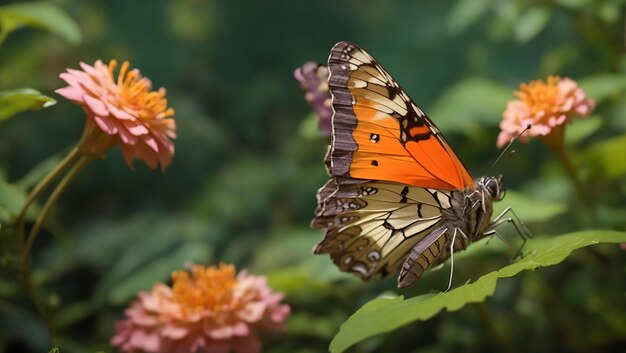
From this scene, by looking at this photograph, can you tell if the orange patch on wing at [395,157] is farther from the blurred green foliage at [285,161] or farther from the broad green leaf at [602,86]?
the broad green leaf at [602,86]

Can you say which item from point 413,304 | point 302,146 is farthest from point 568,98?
point 302,146

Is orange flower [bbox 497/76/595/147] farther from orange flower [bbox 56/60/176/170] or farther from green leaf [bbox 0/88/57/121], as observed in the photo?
green leaf [bbox 0/88/57/121]

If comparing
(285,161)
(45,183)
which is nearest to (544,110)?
(45,183)

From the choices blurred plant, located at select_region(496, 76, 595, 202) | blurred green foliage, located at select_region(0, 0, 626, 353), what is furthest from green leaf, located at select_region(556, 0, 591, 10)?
blurred plant, located at select_region(496, 76, 595, 202)

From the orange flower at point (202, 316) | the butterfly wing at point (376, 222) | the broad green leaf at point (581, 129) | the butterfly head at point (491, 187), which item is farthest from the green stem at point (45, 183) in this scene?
the broad green leaf at point (581, 129)

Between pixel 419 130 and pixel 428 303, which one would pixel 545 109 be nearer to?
pixel 419 130

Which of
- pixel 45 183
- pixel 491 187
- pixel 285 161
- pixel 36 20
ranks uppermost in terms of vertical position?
pixel 285 161
